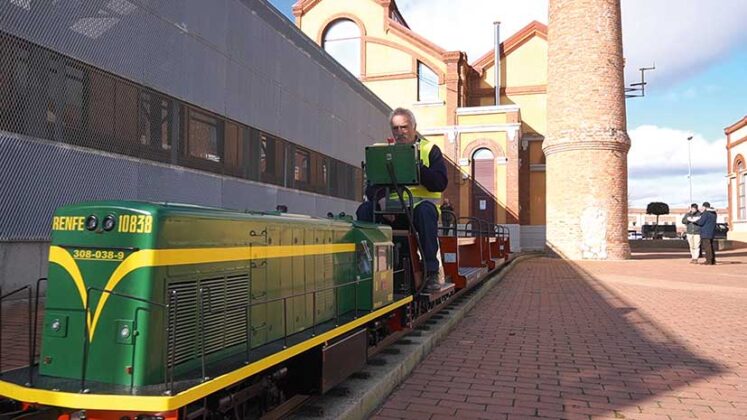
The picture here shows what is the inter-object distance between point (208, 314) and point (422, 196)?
3.33 meters

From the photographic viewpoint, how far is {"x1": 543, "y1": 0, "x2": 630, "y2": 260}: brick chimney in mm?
22156

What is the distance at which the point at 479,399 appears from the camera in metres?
4.49

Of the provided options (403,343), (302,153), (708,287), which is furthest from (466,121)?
(403,343)

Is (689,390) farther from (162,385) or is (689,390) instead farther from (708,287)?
(708,287)

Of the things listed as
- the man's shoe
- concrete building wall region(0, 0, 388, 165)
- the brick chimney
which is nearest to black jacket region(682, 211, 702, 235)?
the brick chimney

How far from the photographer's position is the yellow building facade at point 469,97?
29.7m

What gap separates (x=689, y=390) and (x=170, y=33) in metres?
8.97

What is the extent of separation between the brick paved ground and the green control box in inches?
74.0

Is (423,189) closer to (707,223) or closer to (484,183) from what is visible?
(707,223)

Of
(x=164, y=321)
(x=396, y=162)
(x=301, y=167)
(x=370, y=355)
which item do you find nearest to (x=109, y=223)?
(x=164, y=321)

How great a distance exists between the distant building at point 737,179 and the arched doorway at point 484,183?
16.2 metres

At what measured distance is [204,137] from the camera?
1051 centimetres

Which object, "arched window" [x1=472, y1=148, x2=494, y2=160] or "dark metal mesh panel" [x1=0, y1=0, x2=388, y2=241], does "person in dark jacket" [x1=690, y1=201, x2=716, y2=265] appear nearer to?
"arched window" [x1=472, y1=148, x2=494, y2=160]

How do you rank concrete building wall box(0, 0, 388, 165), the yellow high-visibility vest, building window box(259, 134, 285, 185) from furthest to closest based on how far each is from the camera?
building window box(259, 134, 285, 185)
concrete building wall box(0, 0, 388, 165)
the yellow high-visibility vest
